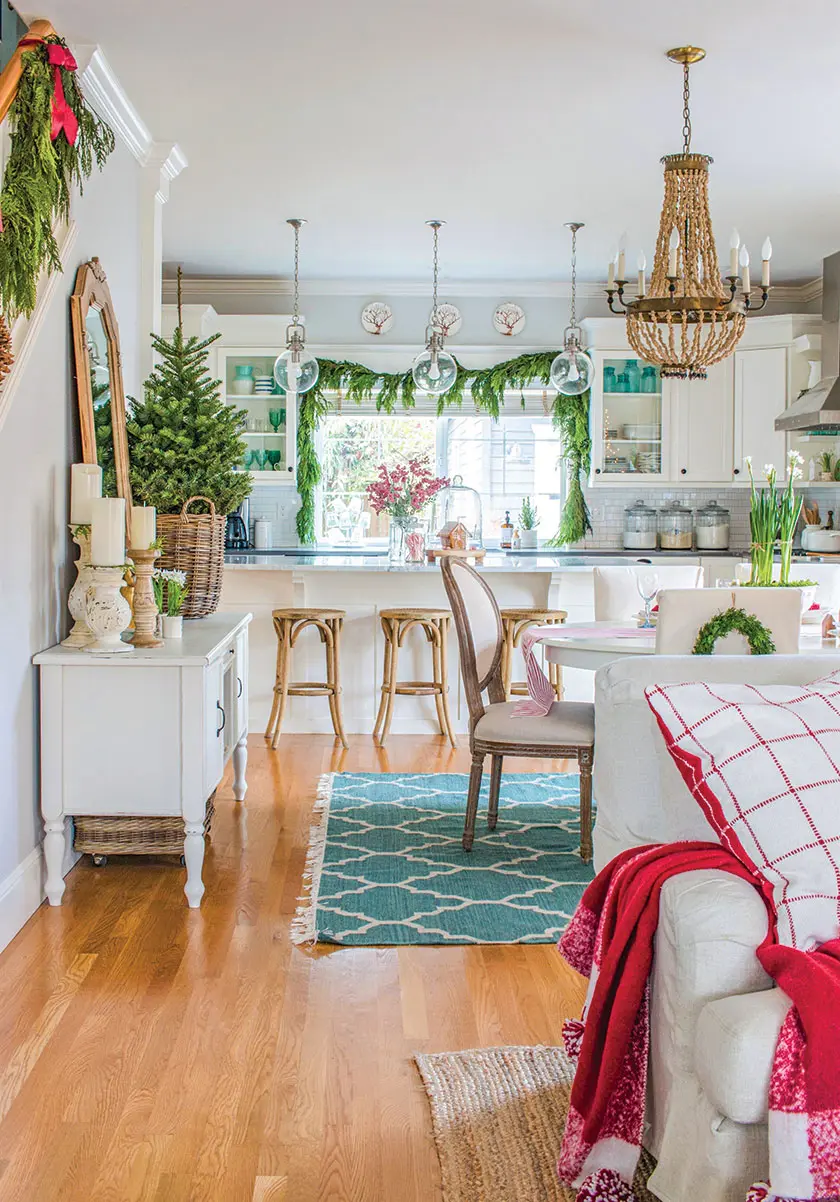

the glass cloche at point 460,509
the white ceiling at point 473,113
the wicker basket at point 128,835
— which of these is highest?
the white ceiling at point 473,113

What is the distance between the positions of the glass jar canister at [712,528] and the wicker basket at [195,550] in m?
4.39

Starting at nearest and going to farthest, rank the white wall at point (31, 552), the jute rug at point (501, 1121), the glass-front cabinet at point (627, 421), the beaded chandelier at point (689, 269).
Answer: the jute rug at point (501, 1121), the white wall at point (31, 552), the beaded chandelier at point (689, 269), the glass-front cabinet at point (627, 421)

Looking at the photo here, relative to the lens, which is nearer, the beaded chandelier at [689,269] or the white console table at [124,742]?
the white console table at [124,742]

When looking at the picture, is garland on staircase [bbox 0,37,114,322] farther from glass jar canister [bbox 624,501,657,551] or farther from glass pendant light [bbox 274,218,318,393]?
glass jar canister [bbox 624,501,657,551]

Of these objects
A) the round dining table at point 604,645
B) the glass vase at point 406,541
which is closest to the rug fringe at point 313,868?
the round dining table at point 604,645

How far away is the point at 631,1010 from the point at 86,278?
300 cm

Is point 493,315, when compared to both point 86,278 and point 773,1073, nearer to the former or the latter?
point 86,278

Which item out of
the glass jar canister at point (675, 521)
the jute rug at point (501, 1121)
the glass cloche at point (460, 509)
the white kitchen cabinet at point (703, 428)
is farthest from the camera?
the glass jar canister at point (675, 521)

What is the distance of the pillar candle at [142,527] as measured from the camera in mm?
3646

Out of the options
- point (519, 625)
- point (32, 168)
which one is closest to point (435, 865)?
point (519, 625)

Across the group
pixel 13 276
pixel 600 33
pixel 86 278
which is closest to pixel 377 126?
pixel 600 33

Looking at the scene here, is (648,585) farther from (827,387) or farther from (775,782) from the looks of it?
(827,387)

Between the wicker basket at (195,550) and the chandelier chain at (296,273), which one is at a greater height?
the chandelier chain at (296,273)

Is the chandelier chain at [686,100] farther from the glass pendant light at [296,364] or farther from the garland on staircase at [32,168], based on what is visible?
the glass pendant light at [296,364]
